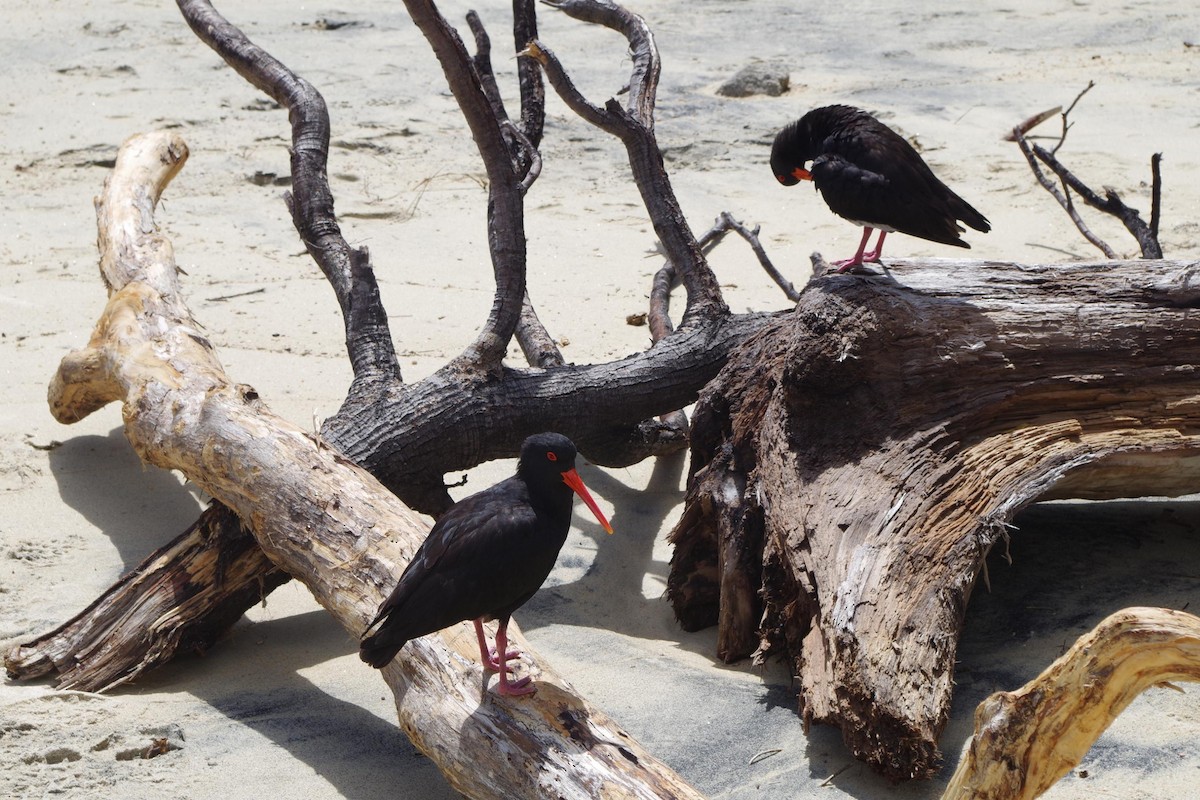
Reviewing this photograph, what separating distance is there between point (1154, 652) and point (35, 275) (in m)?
7.07

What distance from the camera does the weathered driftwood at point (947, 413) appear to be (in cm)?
414

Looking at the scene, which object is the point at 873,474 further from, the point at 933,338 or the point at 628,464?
the point at 628,464

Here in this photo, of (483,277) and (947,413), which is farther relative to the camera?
(483,277)

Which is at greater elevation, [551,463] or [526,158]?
[526,158]

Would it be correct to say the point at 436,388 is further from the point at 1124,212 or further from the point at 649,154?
the point at 1124,212

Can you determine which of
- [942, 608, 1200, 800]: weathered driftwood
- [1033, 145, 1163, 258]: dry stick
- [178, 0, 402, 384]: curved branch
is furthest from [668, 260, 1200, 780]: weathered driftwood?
[178, 0, 402, 384]: curved branch

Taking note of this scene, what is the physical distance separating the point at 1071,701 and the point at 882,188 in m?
2.49

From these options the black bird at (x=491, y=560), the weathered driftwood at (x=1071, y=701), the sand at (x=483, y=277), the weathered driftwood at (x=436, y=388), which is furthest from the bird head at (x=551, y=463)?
the weathered driftwood at (x=436, y=388)

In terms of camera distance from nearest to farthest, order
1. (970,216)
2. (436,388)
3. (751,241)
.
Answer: (970,216)
(436,388)
(751,241)

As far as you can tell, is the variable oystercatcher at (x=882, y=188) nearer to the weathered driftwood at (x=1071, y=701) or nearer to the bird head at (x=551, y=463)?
the bird head at (x=551, y=463)

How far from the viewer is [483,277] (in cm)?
788

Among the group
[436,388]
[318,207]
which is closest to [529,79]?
[318,207]

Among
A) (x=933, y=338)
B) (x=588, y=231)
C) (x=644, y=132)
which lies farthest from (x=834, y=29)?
(x=933, y=338)

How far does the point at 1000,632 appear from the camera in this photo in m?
4.19
